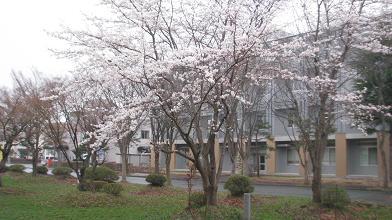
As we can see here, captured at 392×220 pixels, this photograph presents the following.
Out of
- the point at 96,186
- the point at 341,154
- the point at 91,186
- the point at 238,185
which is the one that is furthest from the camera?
the point at 341,154

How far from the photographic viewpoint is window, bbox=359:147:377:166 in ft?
131

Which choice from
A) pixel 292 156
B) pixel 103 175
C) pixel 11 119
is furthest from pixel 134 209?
pixel 292 156

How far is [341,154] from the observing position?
135 feet

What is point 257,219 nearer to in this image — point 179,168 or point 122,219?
point 122,219

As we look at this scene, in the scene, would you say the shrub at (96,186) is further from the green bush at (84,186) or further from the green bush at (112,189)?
the green bush at (112,189)

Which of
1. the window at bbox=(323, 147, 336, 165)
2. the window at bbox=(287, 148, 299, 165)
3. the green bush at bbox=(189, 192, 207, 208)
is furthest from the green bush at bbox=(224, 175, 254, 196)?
the window at bbox=(287, 148, 299, 165)

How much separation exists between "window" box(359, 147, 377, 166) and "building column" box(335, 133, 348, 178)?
137 centimetres

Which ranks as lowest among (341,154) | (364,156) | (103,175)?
(103,175)

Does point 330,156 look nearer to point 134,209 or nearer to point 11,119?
point 11,119

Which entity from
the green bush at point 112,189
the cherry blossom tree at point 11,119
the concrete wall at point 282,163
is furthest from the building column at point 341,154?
the cherry blossom tree at point 11,119

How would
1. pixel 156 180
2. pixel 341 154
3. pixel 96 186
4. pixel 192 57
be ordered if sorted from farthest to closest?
pixel 341 154 → pixel 156 180 → pixel 96 186 → pixel 192 57

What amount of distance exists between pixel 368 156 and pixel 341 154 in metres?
2.19

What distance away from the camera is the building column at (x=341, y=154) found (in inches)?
1604

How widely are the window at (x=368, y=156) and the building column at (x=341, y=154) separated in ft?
4.51
